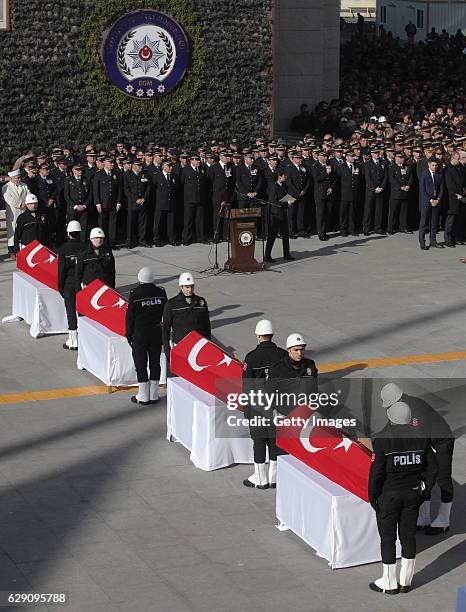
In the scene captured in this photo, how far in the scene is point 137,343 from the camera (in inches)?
608

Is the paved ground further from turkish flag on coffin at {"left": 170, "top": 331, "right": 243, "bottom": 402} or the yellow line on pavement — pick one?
turkish flag on coffin at {"left": 170, "top": 331, "right": 243, "bottom": 402}

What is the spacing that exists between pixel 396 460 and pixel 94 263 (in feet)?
26.4

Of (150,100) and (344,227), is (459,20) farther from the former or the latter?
(344,227)

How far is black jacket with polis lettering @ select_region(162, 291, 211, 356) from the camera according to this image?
1491 cm

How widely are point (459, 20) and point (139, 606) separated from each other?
52.0 meters

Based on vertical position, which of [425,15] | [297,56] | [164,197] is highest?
[425,15]

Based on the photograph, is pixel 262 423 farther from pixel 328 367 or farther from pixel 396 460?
pixel 328 367

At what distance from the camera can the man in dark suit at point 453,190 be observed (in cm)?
2503

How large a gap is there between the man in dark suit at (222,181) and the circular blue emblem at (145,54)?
615 cm

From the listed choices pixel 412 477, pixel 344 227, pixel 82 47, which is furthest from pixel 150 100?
pixel 412 477

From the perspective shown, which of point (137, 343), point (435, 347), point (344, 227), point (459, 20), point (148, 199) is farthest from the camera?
point (459, 20)

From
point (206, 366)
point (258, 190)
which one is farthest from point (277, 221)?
point (206, 366)

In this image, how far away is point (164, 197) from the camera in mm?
24750

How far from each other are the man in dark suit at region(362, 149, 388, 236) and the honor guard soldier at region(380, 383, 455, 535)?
48.0 feet
